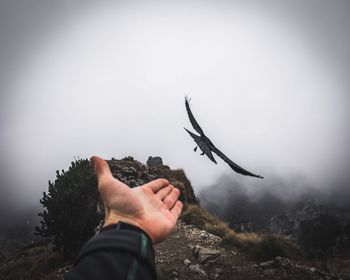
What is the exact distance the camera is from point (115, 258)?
1.54 m

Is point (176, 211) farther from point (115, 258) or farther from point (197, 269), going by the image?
point (197, 269)

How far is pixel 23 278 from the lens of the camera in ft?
43.2

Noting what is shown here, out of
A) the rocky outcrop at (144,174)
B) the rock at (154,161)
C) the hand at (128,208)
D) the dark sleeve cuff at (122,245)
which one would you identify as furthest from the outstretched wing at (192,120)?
the rock at (154,161)

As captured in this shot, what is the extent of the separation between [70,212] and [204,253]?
6575 millimetres

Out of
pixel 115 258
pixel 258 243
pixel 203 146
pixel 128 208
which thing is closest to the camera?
pixel 115 258

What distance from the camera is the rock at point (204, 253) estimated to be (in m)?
10.2

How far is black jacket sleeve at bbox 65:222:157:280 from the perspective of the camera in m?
1.44

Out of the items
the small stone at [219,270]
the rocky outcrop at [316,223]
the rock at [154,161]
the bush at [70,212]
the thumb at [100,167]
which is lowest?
the rocky outcrop at [316,223]

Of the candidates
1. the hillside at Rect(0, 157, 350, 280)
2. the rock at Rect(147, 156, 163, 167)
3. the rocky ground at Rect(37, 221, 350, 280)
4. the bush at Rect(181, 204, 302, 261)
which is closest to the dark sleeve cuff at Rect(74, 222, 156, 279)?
the rocky ground at Rect(37, 221, 350, 280)

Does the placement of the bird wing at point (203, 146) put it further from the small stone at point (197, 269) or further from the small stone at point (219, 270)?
the small stone at point (219, 270)

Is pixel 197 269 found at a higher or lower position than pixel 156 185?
lower

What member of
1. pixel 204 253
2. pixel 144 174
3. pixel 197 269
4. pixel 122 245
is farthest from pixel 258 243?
pixel 144 174

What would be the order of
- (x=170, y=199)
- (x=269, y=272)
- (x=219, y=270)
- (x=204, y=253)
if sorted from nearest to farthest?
(x=170, y=199) → (x=269, y=272) → (x=219, y=270) → (x=204, y=253)

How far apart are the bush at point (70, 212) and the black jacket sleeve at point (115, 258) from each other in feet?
40.0
